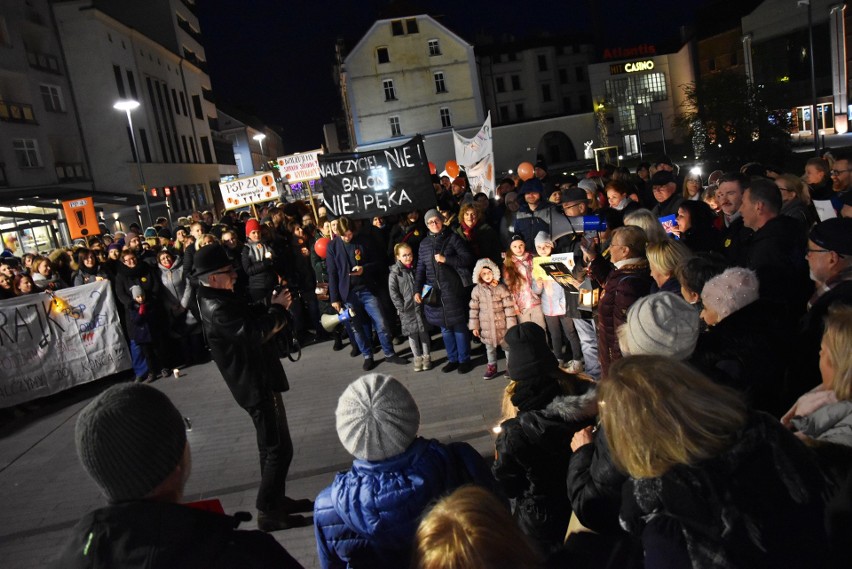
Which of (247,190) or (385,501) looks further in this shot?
(247,190)

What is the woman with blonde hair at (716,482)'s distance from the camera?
5.77 ft

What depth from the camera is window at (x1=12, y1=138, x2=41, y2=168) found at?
26.9 metres

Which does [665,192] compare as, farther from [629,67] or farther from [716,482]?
[629,67]

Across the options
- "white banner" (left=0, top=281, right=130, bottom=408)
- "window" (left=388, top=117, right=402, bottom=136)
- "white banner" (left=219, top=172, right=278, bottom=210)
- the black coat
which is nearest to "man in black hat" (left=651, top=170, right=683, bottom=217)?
the black coat

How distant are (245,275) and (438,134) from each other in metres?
42.6

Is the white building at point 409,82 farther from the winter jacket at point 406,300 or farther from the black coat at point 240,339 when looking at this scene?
the black coat at point 240,339

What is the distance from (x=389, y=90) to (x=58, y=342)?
45361 millimetres

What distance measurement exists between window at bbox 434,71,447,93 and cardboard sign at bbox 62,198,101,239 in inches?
1569

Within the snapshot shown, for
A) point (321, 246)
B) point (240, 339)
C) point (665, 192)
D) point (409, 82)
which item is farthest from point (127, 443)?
point (409, 82)

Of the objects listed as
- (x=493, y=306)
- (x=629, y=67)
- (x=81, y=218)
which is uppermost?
(x=629, y=67)

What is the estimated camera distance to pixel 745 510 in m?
1.76

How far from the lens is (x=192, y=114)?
5291 centimetres

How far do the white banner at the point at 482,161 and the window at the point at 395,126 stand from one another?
1504 inches

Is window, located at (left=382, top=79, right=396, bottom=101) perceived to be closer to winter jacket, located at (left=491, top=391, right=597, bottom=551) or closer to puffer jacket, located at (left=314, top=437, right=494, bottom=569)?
winter jacket, located at (left=491, top=391, right=597, bottom=551)
